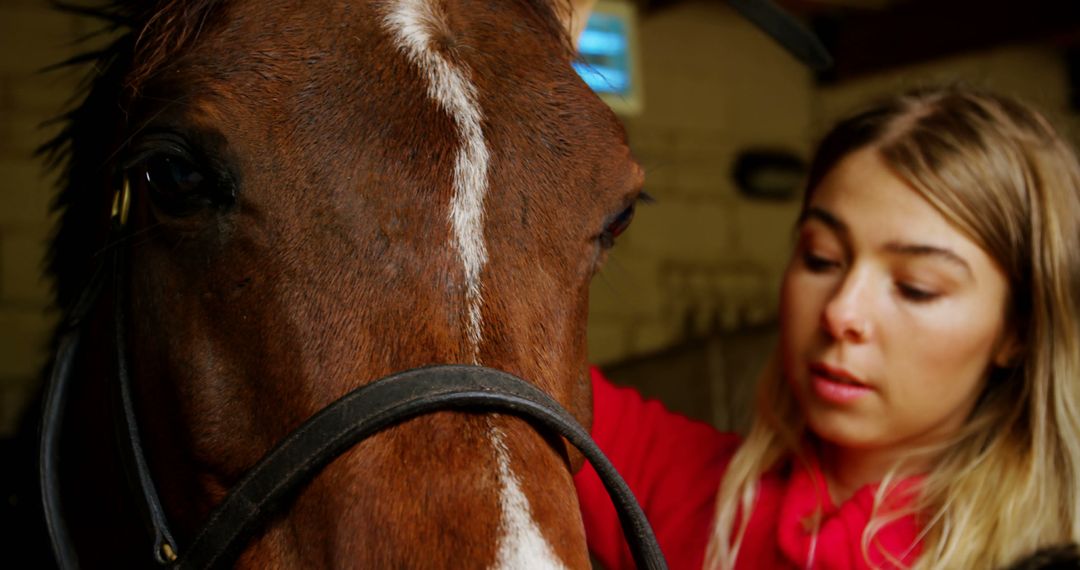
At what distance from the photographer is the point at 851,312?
1.34 metres

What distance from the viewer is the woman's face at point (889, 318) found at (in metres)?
1.35

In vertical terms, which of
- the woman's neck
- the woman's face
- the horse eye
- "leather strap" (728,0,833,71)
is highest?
"leather strap" (728,0,833,71)

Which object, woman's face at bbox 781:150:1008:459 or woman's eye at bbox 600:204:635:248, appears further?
woman's face at bbox 781:150:1008:459

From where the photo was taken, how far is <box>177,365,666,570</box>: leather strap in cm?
84

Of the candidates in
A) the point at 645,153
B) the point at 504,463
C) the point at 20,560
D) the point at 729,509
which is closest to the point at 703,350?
the point at 645,153

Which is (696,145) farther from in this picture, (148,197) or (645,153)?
(148,197)

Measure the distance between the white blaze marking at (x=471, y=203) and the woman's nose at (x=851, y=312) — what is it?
2.01 ft

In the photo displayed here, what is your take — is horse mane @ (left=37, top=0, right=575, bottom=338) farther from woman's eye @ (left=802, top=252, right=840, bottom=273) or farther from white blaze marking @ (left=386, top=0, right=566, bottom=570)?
woman's eye @ (left=802, top=252, right=840, bottom=273)

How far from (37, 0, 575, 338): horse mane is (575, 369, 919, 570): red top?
677 mm

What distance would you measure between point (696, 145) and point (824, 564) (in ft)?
14.7

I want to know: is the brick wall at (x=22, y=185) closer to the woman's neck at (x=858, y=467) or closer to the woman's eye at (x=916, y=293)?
the woman's neck at (x=858, y=467)

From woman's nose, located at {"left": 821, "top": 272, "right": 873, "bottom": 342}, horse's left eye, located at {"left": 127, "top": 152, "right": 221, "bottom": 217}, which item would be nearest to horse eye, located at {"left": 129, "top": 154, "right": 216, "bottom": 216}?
horse's left eye, located at {"left": 127, "top": 152, "right": 221, "bottom": 217}

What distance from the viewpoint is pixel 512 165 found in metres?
1.01

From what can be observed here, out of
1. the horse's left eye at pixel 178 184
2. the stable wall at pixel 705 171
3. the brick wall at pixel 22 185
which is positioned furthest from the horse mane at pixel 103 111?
the stable wall at pixel 705 171
